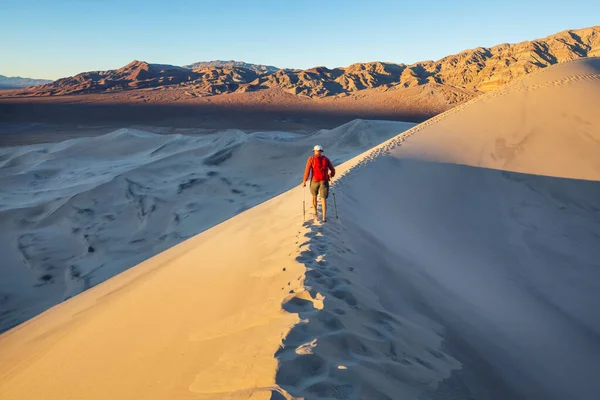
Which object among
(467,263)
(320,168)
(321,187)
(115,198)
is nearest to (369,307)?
(321,187)

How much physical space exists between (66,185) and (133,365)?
1590 cm

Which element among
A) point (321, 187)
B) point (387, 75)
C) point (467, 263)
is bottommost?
point (467, 263)

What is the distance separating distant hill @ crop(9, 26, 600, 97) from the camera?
49.1 m

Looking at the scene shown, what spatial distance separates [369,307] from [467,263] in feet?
11.9

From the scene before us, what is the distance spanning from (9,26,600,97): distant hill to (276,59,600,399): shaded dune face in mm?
39287

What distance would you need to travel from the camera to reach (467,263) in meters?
6.12

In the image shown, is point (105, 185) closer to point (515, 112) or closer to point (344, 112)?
point (515, 112)

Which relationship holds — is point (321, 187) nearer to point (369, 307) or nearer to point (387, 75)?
point (369, 307)

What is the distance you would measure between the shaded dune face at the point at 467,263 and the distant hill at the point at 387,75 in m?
39.3

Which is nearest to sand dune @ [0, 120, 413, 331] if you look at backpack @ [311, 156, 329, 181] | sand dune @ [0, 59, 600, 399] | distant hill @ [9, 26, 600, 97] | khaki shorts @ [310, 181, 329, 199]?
sand dune @ [0, 59, 600, 399]

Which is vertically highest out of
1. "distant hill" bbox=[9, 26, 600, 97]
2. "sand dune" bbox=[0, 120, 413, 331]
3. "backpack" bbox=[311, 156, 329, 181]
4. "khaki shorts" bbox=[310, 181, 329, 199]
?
"distant hill" bbox=[9, 26, 600, 97]

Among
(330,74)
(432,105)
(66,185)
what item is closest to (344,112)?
(432,105)

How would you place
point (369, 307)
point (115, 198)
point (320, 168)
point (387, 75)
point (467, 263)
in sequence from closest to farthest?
point (369, 307) → point (320, 168) → point (467, 263) → point (115, 198) → point (387, 75)

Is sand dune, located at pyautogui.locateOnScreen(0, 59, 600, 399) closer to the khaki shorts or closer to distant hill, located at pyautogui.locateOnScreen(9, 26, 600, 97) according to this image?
the khaki shorts
